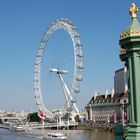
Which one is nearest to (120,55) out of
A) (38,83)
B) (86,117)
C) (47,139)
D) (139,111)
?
(139,111)

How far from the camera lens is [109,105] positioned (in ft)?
247

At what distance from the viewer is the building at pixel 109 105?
70812 mm

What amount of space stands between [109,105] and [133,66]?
71.8m

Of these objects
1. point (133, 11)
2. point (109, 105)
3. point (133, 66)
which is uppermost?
point (109, 105)

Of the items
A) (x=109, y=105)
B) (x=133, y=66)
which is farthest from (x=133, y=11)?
(x=109, y=105)

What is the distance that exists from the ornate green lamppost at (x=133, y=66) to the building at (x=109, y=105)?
64.5m

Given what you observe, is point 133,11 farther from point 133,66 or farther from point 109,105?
point 109,105

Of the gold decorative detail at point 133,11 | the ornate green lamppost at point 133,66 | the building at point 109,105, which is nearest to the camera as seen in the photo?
the ornate green lamppost at point 133,66

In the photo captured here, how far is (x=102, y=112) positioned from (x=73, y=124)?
12.9 m

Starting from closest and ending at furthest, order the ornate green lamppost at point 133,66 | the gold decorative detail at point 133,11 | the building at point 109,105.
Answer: the ornate green lamppost at point 133,66 → the gold decorative detail at point 133,11 → the building at point 109,105

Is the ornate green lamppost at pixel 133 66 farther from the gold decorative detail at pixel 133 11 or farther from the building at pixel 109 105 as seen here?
the building at pixel 109 105

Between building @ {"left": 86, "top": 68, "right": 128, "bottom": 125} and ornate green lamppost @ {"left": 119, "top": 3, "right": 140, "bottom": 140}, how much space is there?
6446 cm

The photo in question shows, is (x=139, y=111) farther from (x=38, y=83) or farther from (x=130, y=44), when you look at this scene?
(x=38, y=83)

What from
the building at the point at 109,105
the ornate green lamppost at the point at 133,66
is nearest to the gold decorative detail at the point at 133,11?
the ornate green lamppost at the point at 133,66
